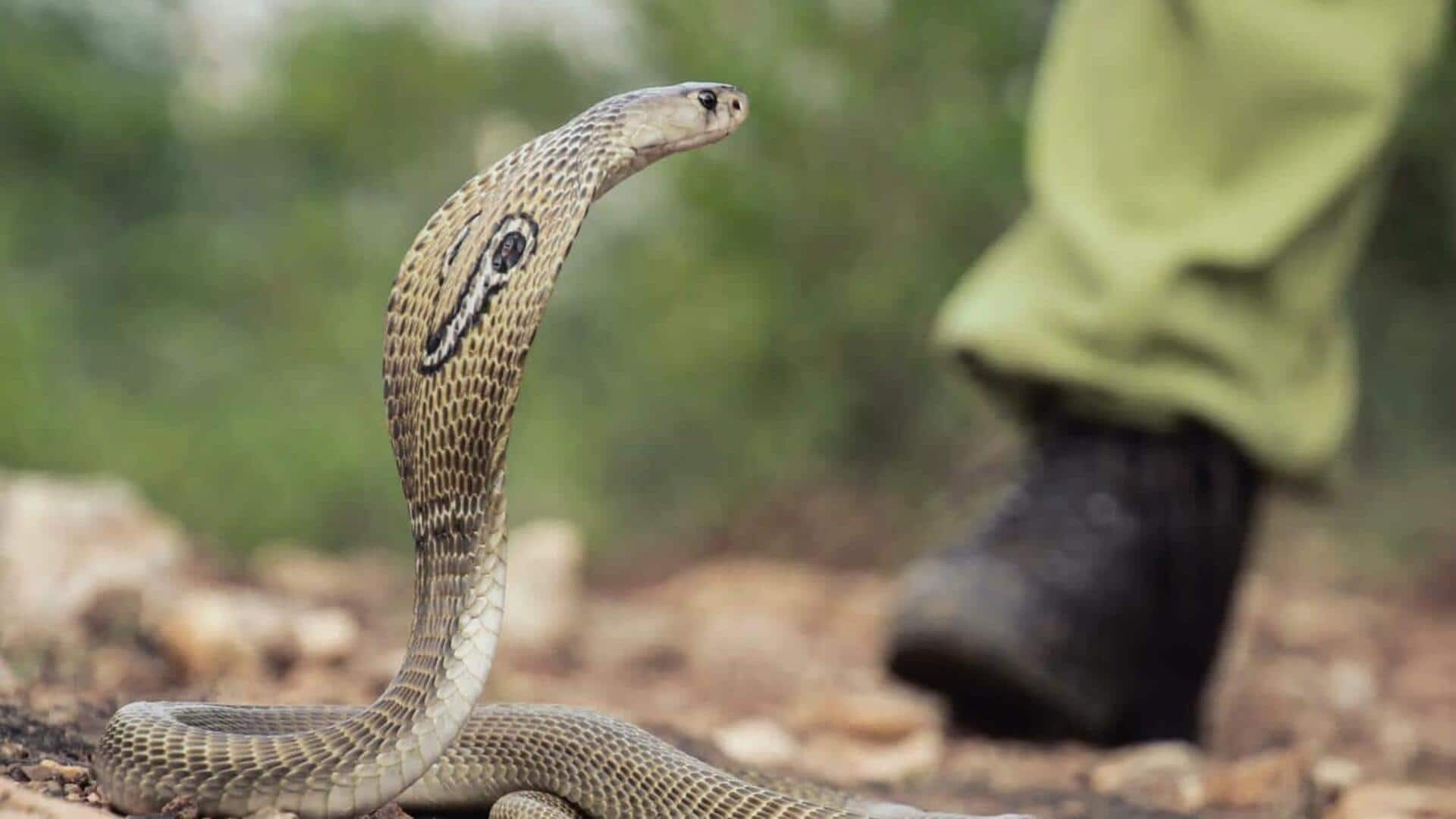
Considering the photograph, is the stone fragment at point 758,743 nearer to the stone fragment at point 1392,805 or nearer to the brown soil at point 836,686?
the brown soil at point 836,686

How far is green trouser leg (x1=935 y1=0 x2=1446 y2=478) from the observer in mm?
3611

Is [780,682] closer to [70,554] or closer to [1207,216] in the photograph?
[1207,216]

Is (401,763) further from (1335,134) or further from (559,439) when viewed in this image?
(559,439)

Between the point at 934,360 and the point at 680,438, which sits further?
the point at 680,438

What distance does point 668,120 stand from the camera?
1984mm

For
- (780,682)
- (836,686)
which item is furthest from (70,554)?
(836,686)

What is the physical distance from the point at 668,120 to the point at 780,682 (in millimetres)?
2724

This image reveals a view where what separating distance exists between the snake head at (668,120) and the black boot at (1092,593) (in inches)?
71.0

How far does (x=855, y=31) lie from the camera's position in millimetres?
6051

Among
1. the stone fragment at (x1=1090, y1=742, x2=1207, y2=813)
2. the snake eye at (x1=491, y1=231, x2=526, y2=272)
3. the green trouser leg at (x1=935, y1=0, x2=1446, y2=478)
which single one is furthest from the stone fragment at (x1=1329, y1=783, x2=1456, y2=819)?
the snake eye at (x1=491, y1=231, x2=526, y2=272)

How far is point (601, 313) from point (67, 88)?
8.70 ft

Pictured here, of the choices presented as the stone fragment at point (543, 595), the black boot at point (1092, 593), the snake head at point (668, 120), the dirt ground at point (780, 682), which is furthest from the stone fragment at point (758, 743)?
the snake head at point (668, 120)

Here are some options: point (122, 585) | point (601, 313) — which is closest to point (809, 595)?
point (601, 313)

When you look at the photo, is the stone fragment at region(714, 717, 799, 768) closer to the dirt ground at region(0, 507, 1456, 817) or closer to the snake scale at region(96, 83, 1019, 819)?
the dirt ground at region(0, 507, 1456, 817)
